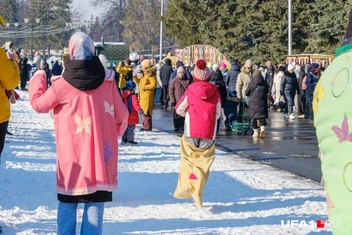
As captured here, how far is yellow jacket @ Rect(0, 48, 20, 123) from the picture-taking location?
19.9 feet

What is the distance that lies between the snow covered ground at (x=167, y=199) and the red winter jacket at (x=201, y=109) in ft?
2.68

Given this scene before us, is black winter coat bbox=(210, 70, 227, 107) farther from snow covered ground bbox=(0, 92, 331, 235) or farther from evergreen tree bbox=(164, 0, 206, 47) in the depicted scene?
evergreen tree bbox=(164, 0, 206, 47)

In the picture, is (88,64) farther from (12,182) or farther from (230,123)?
(230,123)

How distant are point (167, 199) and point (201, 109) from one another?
1128mm

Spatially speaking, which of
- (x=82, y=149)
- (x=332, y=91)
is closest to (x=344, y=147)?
(x=332, y=91)

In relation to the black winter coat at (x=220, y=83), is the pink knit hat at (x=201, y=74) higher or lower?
higher

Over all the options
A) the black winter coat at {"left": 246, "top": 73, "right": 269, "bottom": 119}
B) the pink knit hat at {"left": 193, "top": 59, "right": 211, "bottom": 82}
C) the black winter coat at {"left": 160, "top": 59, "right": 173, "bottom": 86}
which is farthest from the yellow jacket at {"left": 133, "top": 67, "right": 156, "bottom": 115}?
the black winter coat at {"left": 160, "top": 59, "right": 173, "bottom": 86}

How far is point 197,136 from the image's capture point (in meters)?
7.92

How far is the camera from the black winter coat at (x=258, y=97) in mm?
16031

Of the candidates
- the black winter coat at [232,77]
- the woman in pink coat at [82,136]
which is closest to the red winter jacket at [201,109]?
the woman in pink coat at [82,136]

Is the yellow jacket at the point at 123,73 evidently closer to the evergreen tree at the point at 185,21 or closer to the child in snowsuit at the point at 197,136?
the child in snowsuit at the point at 197,136

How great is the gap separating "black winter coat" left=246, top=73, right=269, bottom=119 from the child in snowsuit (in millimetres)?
8008

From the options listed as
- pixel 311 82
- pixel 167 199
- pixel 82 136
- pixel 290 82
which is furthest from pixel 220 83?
pixel 82 136

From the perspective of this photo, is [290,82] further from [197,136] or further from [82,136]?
[82,136]
